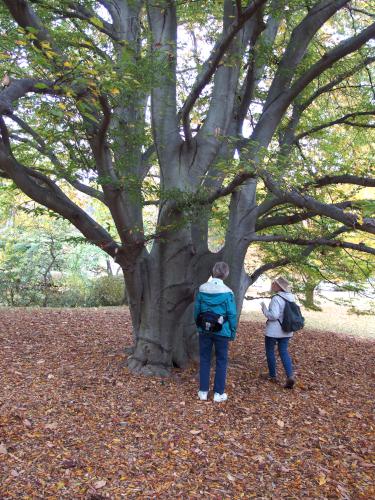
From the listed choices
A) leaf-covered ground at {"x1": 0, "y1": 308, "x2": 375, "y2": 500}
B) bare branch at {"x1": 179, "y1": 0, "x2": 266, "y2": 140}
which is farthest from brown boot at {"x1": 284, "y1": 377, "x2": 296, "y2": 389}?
bare branch at {"x1": 179, "y1": 0, "x2": 266, "y2": 140}

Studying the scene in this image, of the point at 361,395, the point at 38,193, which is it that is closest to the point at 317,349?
the point at 361,395

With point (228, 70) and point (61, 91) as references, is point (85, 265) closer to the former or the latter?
point (228, 70)

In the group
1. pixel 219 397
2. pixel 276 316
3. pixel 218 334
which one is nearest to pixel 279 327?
pixel 276 316

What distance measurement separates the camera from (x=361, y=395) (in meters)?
5.83

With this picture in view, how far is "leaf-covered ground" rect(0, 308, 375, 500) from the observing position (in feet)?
11.0

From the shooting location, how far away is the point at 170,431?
14.0ft

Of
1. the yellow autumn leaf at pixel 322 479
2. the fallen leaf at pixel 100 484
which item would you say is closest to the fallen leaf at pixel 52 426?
the fallen leaf at pixel 100 484

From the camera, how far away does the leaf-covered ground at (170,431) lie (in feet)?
11.0

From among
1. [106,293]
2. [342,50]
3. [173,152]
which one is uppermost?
[342,50]

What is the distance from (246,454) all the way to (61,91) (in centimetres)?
358

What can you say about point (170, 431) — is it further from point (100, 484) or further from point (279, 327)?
point (279, 327)

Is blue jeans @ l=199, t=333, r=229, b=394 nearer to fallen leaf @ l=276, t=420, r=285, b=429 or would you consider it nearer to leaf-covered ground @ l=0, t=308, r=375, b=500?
leaf-covered ground @ l=0, t=308, r=375, b=500

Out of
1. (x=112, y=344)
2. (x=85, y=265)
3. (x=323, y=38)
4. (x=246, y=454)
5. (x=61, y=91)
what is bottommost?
(x=246, y=454)

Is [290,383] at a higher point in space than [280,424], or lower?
higher
